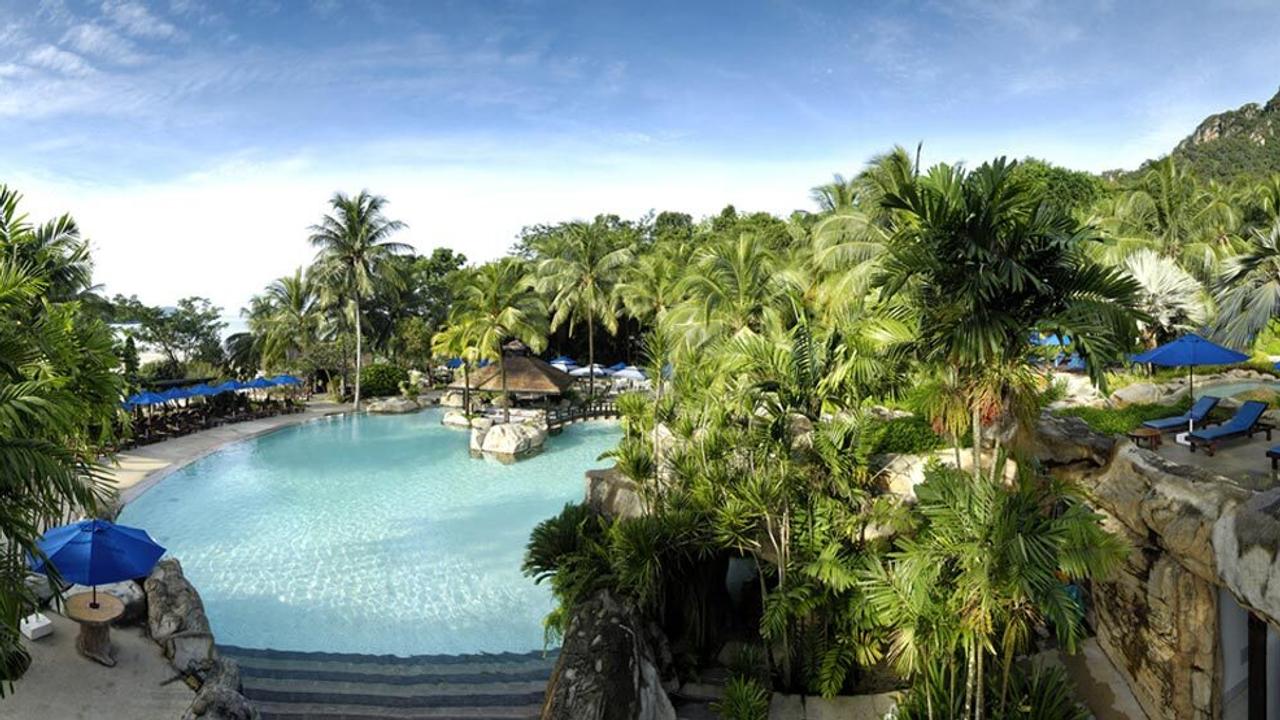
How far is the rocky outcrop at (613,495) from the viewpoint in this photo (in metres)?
11.1

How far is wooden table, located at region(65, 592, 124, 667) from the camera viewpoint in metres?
8.36

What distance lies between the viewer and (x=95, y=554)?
8.42 m

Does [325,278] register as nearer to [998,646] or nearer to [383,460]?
[383,460]

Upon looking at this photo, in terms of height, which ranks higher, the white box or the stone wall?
the stone wall

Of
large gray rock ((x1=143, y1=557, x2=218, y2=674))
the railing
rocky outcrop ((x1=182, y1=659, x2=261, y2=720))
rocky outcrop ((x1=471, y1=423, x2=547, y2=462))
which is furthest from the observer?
the railing

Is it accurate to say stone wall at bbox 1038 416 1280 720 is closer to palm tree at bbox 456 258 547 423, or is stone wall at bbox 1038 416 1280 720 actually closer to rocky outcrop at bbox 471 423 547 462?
rocky outcrop at bbox 471 423 547 462

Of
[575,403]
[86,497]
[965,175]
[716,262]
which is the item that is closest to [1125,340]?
[965,175]

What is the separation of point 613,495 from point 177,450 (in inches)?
720

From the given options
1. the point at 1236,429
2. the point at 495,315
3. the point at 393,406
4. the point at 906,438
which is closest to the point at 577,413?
the point at 495,315

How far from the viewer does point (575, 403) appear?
2889cm

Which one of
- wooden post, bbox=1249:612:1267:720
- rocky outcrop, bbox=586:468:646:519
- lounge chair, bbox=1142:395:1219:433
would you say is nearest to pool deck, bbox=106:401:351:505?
rocky outcrop, bbox=586:468:646:519

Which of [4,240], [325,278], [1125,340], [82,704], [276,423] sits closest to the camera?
[4,240]

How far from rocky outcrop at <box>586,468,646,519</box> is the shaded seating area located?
16.6m

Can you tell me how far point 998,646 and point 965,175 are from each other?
17.4 feet
